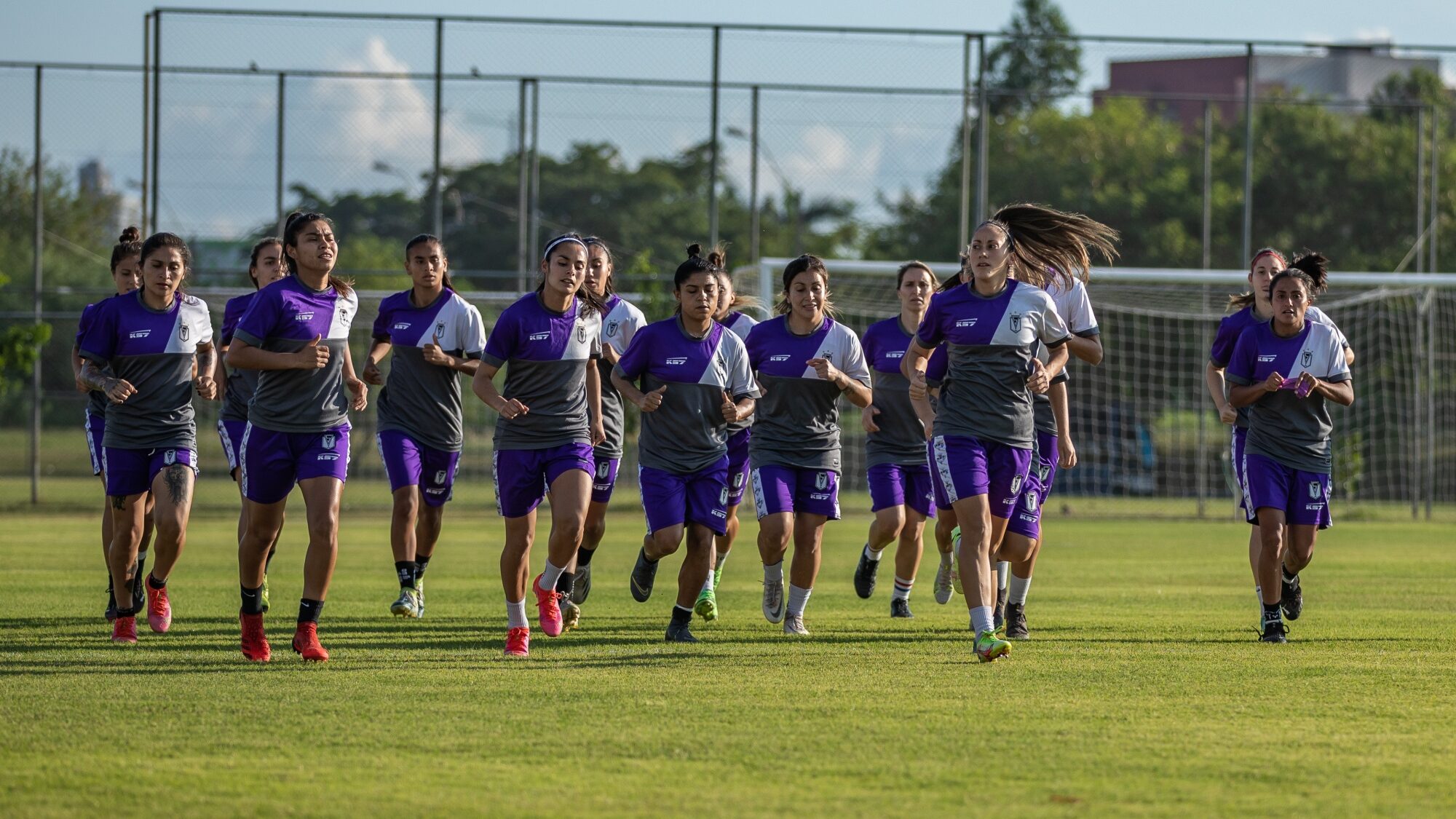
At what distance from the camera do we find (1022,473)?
856cm

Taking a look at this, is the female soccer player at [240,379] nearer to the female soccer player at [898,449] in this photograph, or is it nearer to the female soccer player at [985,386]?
the female soccer player at [898,449]

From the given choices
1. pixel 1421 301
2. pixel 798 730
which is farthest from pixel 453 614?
pixel 1421 301

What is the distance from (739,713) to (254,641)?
9.11ft

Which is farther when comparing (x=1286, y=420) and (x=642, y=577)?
(x=642, y=577)

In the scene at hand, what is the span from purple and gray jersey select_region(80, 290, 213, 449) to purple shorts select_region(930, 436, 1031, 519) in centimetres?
412

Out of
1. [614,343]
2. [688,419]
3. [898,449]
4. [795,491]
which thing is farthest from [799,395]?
[614,343]

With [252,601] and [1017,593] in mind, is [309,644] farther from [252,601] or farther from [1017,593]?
[1017,593]

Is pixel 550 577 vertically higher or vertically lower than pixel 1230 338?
lower

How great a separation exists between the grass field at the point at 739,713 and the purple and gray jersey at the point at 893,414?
1050 mm

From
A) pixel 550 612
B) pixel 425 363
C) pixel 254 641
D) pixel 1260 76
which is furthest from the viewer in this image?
pixel 1260 76

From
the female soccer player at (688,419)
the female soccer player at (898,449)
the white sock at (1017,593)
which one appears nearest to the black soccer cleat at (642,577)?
the female soccer player at (688,419)

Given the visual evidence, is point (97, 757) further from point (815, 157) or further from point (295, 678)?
point (815, 157)

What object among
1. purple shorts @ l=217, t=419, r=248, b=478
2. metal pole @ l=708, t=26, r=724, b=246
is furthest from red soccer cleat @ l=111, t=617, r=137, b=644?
metal pole @ l=708, t=26, r=724, b=246

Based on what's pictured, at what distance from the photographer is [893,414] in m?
10.7
